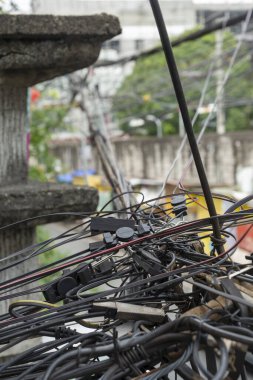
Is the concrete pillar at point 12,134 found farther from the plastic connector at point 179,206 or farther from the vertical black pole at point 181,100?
the vertical black pole at point 181,100

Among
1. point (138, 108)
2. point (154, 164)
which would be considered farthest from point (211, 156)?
point (138, 108)

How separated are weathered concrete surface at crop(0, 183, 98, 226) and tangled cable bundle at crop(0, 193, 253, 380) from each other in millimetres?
752

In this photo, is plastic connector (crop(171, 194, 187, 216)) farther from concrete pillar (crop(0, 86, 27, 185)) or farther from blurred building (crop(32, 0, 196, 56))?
blurred building (crop(32, 0, 196, 56))

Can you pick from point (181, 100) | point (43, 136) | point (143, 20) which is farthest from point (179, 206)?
point (143, 20)

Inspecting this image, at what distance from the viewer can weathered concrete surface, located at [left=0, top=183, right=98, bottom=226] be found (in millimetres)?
2910

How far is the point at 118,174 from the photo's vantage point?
375 centimetres

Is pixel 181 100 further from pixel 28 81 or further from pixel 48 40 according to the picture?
pixel 28 81

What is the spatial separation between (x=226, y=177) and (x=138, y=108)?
36.8ft

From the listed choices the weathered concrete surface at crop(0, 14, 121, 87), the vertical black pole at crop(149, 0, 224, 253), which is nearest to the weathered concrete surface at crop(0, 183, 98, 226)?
the weathered concrete surface at crop(0, 14, 121, 87)

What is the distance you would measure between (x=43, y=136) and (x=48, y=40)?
17.6 feet

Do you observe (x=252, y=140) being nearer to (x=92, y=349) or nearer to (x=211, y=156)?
(x=211, y=156)

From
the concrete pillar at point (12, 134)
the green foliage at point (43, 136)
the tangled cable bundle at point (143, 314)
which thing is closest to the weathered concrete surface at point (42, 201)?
the concrete pillar at point (12, 134)

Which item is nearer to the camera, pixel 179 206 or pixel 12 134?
pixel 179 206

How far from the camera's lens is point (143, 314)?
→ 1.57m
